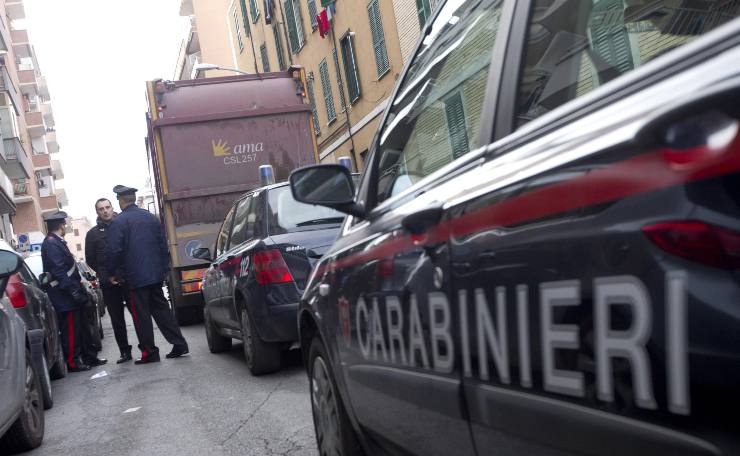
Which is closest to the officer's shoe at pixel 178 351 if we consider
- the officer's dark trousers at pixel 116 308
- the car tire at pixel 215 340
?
the car tire at pixel 215 340

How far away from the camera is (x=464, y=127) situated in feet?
8.37

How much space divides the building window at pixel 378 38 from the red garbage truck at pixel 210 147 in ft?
32.3

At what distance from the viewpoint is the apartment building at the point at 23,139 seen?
42053mm

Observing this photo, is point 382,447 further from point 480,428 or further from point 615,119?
point 615,119

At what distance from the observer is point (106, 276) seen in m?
10.3

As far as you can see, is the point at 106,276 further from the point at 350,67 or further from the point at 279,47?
the point at 279,47

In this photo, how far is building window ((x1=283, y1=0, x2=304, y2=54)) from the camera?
30.2m

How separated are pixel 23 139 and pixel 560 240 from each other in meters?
57.7

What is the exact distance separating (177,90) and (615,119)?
11822mm

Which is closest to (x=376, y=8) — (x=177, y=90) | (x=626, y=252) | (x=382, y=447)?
(x=177, y=90)

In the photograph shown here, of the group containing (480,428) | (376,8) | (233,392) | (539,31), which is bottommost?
(233,392)

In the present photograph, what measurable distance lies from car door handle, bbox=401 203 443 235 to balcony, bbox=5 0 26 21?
70.1 meters

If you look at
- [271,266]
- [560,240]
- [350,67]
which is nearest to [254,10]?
[350,67]

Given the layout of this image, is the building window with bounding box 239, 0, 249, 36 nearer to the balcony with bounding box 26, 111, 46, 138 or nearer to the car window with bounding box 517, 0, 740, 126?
the balcony with bounding box 26, 111, 46, 138
